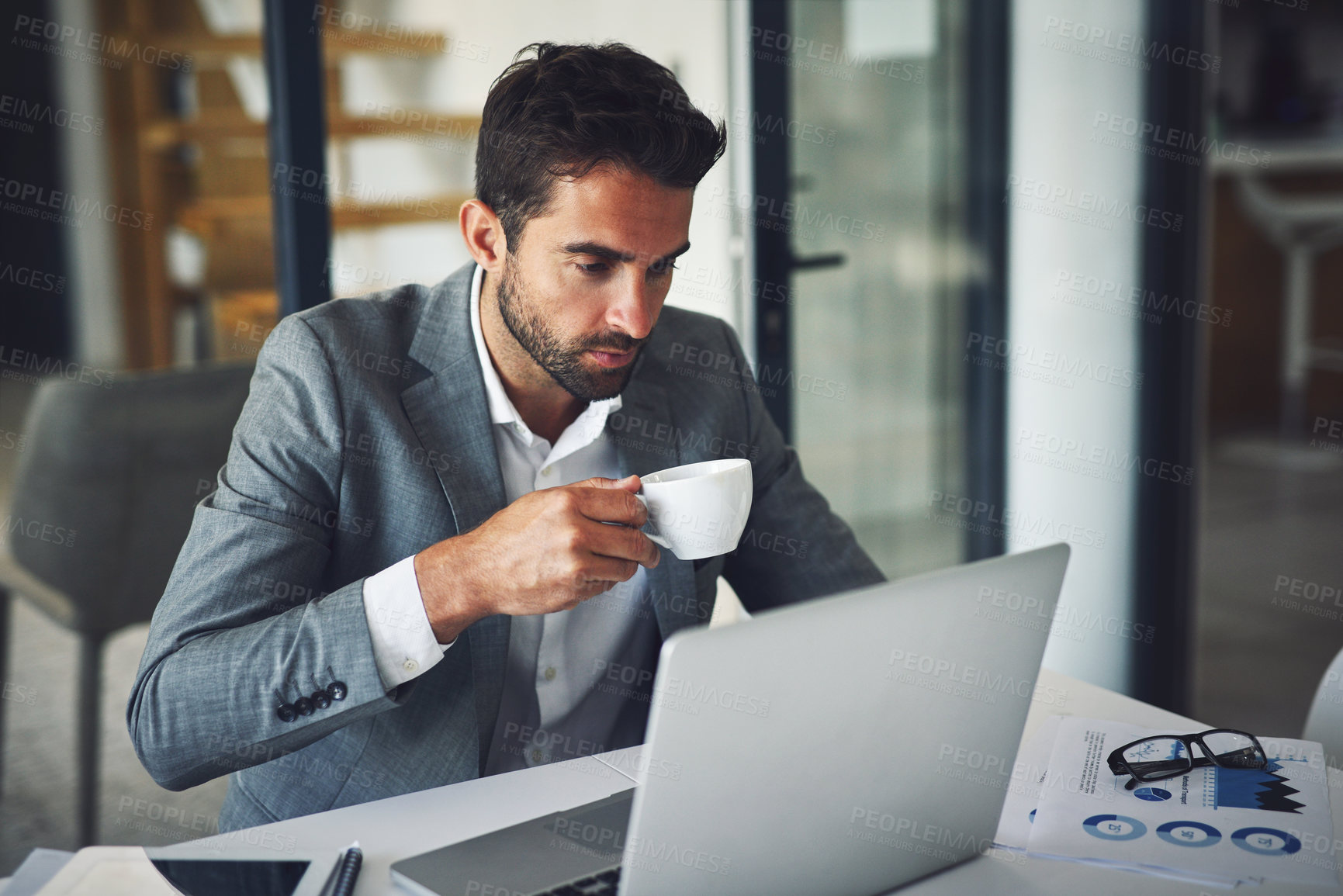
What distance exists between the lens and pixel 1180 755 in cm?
107

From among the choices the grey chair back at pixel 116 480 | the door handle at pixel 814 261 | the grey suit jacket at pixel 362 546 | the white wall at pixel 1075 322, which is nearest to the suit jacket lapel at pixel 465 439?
the grey suit jacket at pixel 362 546

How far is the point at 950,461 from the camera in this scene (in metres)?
3.03


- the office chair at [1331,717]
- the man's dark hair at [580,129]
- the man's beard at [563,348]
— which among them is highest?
the man's dark hair at [580,129]

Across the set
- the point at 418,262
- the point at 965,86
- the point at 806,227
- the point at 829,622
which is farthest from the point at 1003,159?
the point at 829,622

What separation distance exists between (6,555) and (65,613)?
0.14 metres

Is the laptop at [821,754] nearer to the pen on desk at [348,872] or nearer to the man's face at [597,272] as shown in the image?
the pen on desk at [348,872]

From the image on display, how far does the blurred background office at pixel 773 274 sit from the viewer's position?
194 centimetres

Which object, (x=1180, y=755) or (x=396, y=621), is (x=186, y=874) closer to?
(x=396, y=621)

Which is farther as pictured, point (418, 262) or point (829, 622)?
point (418, 262)

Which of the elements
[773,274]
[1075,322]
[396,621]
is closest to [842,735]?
[396,621]

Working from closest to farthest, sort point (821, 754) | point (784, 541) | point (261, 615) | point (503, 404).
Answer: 1. point (821, 754)
2. point (261, 615)
3. point (503, 404)
4. point (784, 541)

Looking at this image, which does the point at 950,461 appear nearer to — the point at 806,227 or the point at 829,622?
the point at 806,227

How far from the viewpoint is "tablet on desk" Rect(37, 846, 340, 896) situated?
83cm

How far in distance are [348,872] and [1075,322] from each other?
7.98 ft
